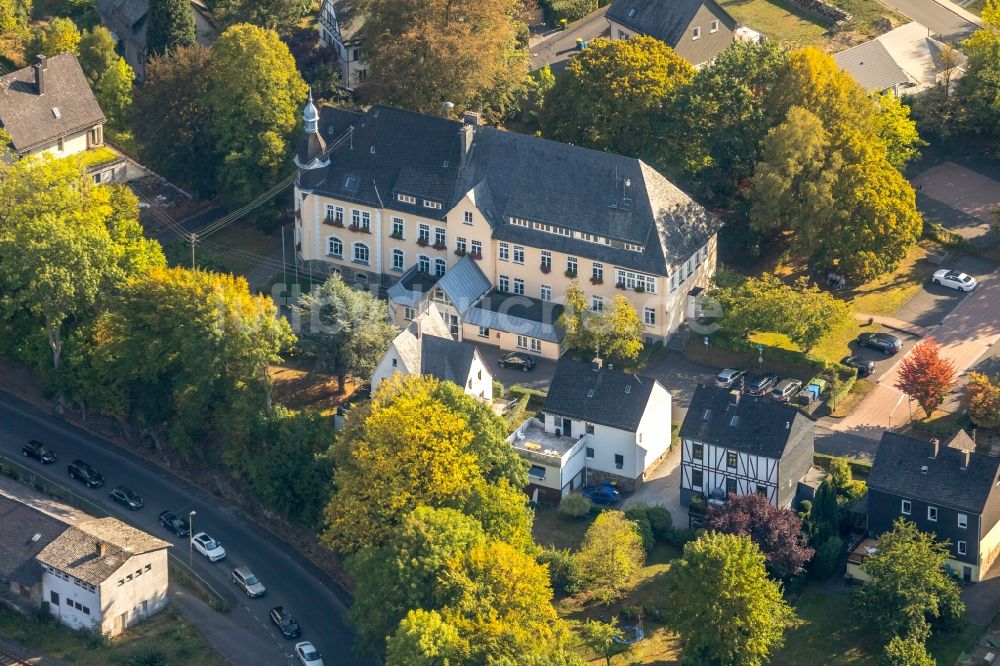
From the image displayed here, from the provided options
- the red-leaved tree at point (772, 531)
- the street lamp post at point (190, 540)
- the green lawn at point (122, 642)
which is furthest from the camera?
the street lamp post at point (190, 540)

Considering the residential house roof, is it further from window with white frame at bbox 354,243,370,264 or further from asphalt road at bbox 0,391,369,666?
window with white frame at bbox 354,243,370,264

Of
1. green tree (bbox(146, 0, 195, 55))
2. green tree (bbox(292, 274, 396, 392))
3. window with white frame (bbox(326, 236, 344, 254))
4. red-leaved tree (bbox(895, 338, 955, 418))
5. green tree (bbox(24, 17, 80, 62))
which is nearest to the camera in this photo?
red-leaved tree (bbox(895, 338, 955, 418))

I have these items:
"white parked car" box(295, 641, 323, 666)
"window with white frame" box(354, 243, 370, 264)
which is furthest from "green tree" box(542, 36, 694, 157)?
"white parked car" box(295, 641, 323, 666)

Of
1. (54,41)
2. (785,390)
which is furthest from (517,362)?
(54,41)

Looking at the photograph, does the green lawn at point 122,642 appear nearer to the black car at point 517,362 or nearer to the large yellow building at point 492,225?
the black car at point 517,362

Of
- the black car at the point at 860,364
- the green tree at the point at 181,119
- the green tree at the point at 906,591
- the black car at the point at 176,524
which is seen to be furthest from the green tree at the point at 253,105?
the green tree at the point at 906,591
